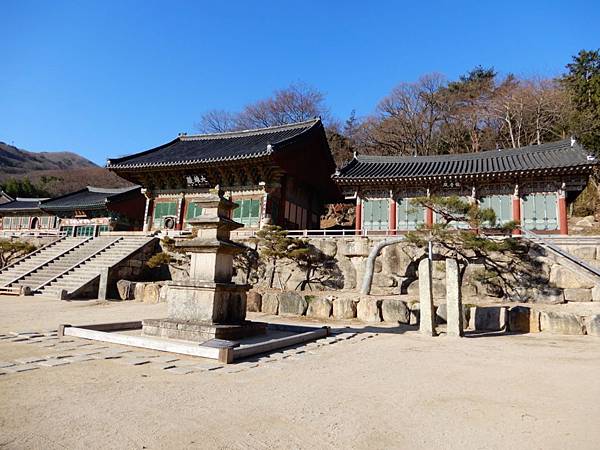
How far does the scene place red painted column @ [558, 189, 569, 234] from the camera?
56.9 ft

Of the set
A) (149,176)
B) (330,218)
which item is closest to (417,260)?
(149,176)

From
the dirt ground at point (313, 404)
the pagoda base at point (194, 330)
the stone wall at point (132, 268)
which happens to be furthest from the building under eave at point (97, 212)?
the dirt ground at point (313, 404)

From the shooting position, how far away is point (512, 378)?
20.2ft

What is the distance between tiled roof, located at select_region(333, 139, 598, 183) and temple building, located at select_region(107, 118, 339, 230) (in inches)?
130

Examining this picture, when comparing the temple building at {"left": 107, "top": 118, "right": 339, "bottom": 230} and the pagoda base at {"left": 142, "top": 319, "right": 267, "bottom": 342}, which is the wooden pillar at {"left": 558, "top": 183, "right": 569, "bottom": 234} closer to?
the temple building at {"left": 107, "top": 118, "right": 339, "bottom": 230}

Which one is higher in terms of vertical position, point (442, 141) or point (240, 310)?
point (442, 141)

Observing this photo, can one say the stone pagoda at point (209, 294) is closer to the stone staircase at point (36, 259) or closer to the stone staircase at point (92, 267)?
the stone staircase at point (92, 267)

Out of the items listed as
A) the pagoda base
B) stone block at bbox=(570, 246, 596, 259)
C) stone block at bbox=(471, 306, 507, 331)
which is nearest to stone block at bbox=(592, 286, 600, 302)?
stone block at bbox=(570, 246, 596, 259)

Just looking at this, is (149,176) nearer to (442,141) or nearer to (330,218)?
(330,218)

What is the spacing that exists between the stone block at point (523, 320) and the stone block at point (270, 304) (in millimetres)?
7838

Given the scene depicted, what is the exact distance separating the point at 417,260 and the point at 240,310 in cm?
981

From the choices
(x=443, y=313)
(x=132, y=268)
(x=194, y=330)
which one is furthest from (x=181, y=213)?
(x=443, y=313)

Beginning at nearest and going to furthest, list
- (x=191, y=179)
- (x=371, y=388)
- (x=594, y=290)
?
(x=371, y=388), (x=594, y=290), (x=191, y=179)

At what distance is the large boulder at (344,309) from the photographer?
1346 centimetres
